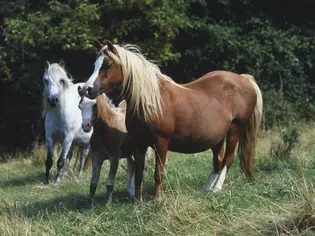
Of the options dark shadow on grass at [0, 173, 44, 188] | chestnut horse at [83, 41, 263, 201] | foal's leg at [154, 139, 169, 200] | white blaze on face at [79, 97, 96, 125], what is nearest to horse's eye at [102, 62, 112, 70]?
chestnut horse at [83, 41, 263, 201]

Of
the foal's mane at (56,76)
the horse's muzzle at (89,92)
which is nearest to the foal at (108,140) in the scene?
the horse's muzzle at (89,92)

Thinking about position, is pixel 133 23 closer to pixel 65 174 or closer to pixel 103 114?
pixel 65 174

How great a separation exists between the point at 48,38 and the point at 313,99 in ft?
22.7

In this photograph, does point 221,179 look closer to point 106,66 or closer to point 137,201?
point 137,201

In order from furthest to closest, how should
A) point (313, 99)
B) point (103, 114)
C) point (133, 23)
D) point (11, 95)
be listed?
point (11, 95) → point (313, 99) → point (133, 23) → point (103, 114)

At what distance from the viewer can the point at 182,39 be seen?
56.5 feet

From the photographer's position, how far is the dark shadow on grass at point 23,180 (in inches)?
428

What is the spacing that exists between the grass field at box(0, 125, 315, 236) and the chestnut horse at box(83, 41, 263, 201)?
1.37ft

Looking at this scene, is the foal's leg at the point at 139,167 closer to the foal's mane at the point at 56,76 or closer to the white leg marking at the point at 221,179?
the white leg marking at the point at 221,179

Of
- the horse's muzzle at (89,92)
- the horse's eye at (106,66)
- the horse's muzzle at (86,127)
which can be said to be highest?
the horse's eye at (106,66)

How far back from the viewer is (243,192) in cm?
730

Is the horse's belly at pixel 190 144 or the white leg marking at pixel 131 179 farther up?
the horse's belly at pixel 190 144

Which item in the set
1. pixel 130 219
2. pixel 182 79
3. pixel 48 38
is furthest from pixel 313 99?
pixel 130 219

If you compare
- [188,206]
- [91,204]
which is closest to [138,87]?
[188,206]
